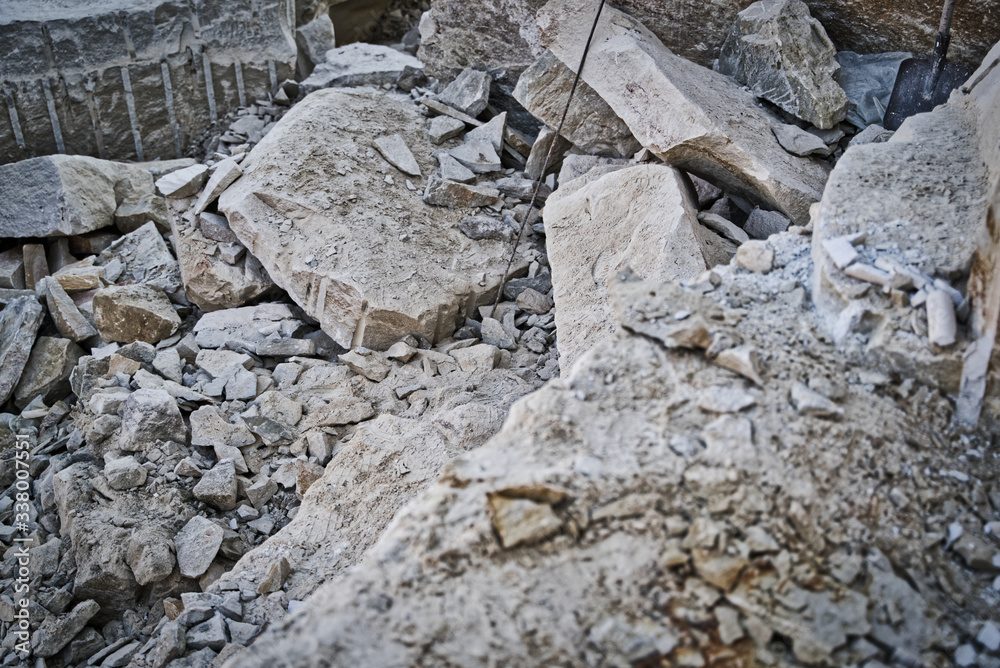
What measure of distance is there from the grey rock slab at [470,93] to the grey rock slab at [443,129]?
146 millimetres

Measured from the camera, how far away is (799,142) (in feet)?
10.8

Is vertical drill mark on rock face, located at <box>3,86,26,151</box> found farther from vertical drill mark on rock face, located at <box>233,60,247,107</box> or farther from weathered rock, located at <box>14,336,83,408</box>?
weathered rock, located at <box>14,336,83,408</box>

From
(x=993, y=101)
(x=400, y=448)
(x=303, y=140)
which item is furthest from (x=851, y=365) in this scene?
(x=303, y=140)

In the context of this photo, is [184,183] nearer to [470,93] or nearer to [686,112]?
[470,93]

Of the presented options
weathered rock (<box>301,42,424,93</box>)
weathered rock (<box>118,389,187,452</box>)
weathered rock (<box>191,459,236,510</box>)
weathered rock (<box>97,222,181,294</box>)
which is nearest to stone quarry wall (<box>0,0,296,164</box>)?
weathered rock (<box>301,42,424,93</box>)

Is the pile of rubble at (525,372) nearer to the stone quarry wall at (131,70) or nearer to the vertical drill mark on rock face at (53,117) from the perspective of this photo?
the stone quarry wall at (131,70)

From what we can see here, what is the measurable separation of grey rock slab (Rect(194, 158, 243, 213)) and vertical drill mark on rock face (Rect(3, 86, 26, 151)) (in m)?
1.80

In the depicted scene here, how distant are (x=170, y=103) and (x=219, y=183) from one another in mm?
1775

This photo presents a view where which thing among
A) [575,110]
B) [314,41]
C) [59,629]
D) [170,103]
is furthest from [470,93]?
[59,629]

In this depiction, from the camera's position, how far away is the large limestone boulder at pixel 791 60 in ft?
11.1

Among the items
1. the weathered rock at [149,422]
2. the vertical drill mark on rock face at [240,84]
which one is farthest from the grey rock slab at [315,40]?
the weathered rock at [149,422]

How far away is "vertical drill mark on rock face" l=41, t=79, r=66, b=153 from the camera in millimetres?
4750

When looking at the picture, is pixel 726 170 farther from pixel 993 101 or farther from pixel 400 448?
pixel 400 448

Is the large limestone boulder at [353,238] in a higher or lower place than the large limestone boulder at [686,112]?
lower
